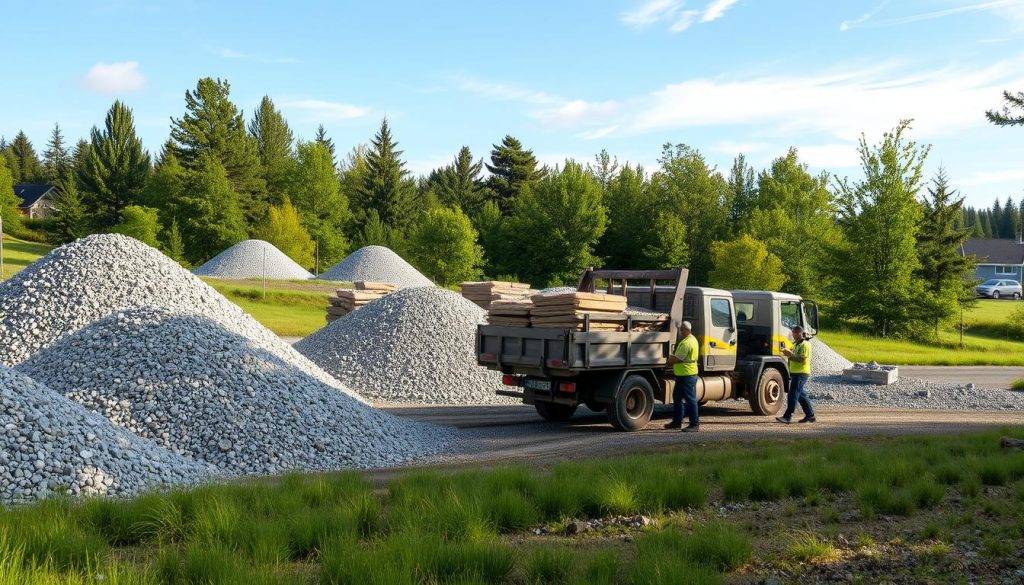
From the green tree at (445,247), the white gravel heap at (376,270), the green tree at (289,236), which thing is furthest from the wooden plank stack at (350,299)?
the green tree at (289,236)

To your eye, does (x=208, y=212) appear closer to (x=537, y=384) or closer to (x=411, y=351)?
(x=411, y=351)

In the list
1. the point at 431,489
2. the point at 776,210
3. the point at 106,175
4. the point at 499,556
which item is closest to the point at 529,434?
the point at 431,489

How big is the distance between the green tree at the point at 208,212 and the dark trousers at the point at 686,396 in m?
59.3

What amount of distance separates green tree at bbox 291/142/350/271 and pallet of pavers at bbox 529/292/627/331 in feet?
204

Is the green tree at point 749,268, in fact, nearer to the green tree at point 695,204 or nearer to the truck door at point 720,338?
the green tree at point 695,204

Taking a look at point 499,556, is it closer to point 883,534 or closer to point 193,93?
point 883,534

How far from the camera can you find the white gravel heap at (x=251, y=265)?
175 feet

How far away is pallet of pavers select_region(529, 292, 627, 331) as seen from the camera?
12539mm

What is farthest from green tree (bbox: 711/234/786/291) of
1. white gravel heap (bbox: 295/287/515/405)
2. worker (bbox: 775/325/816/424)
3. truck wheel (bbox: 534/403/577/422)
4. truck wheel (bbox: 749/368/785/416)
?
truck wheel (bbox: 534/403/577/422)

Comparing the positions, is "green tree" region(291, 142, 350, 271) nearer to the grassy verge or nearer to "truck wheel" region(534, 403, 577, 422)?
"truck wheel" region(534, 403, 577, 422)

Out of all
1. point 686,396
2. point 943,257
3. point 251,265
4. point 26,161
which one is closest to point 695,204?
point 943,257

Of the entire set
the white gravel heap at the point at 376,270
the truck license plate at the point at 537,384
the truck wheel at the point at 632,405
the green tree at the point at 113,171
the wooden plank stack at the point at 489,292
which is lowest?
the truck wheel at the point at 632,405

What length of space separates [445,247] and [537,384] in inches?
1662

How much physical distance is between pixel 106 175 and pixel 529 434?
7086 centimetres
